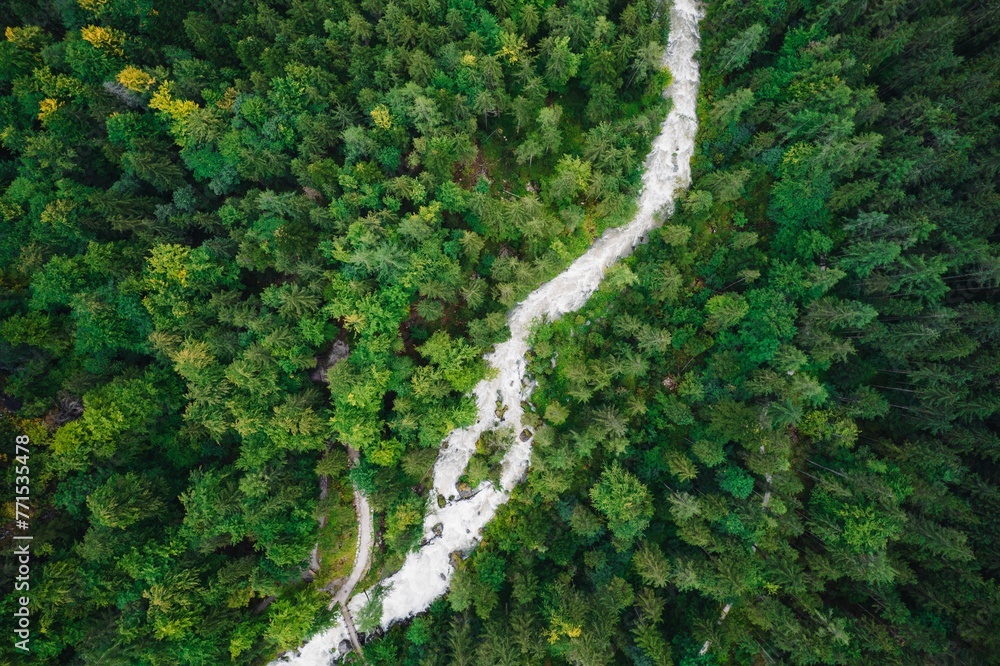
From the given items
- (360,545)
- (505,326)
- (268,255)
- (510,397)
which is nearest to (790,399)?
(510,397)

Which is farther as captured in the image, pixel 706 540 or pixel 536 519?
pixel 536 519

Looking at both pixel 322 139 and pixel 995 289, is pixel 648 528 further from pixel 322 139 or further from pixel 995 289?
pixel 322 139

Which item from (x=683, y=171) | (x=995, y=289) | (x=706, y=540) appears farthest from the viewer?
(x=683, y=171)

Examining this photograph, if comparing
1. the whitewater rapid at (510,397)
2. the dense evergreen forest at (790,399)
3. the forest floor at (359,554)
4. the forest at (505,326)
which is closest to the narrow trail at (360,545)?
the forest floor at (359,554)

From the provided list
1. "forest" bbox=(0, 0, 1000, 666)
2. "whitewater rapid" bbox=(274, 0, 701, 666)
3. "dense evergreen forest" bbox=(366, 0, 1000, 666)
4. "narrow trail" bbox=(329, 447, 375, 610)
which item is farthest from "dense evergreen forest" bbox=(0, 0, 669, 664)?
"dense evergreen forest" bbox=(366, 0, 1000, 666)

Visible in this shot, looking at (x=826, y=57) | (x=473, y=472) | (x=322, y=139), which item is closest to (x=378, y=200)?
(x=322, y=139)

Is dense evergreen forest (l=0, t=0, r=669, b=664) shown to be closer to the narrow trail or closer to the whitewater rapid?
the narrow trail

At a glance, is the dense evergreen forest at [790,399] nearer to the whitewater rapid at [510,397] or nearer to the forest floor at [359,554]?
the whitewater rapid at [510,397]
